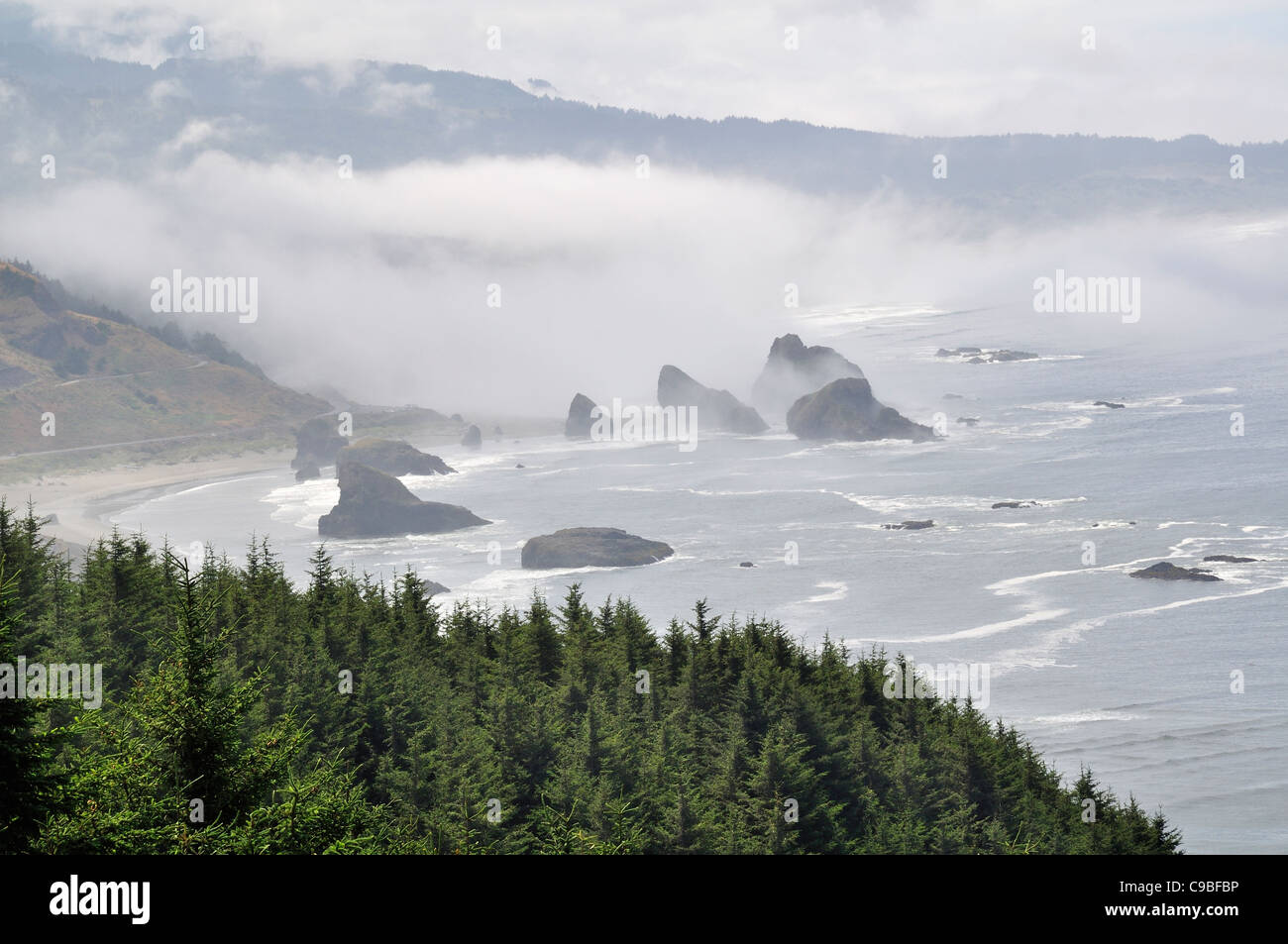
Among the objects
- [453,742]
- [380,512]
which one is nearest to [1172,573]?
[453,742]

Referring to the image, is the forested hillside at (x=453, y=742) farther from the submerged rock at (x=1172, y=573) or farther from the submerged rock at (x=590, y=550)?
the submerged rock at (x=590, y=550)

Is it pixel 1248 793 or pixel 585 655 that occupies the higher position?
pixel 585 655

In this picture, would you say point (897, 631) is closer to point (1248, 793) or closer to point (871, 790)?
point (1248, 793)

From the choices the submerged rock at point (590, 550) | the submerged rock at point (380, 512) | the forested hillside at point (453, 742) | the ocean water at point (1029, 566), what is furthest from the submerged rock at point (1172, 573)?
the submerged rock at point (380, 512)

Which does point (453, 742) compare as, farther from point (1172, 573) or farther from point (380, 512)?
point (380, 512)

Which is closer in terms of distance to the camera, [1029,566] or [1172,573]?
[1172,573]

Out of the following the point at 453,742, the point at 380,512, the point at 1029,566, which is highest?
the point at 380,512
